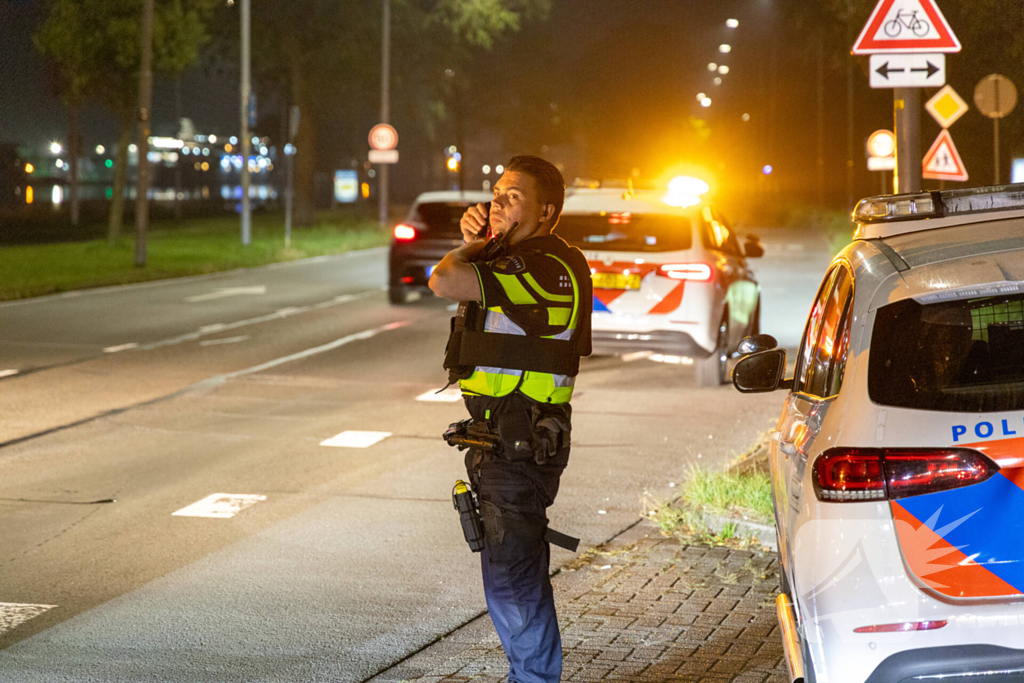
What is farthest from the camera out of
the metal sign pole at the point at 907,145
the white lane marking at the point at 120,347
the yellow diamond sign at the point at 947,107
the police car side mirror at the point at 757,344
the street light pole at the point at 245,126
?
the street light pole at the point at 245,126

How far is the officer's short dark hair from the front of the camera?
4.17 meters

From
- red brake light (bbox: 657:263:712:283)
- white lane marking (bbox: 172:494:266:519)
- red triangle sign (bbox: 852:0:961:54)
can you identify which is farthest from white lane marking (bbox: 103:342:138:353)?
red triangle sign (bbox: 852:0:961:54)

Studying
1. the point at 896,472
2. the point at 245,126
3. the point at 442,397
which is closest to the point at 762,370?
the point at 896,472

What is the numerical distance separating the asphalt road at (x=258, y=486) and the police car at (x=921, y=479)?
7.03 feet

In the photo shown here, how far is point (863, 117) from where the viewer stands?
2297 inches

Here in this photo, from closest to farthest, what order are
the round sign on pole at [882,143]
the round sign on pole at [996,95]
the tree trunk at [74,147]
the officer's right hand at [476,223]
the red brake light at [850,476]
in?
1. the red brake light at [850,476]
2. the officer's right hand at [476,223]
3. the round sign on pole at [996,95]
4. the round sign on pole at [882,143]
5. the tree trunk at [74,147]

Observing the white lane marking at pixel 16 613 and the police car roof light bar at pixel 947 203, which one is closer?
the police car roof light bar at pixel 947 203

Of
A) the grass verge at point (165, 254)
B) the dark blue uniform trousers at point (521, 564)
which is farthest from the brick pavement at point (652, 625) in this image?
the grass verge at point (165, 254)

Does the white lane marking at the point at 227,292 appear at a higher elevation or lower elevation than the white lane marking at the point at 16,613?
higher

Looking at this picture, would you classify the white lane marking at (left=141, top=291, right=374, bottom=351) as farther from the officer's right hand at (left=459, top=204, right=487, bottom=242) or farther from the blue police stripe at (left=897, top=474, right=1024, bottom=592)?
the blue police stripe at (left=897, top=474, right=1024, bottom=592)

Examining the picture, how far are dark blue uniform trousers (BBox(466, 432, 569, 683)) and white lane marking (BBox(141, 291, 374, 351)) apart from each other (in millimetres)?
11025

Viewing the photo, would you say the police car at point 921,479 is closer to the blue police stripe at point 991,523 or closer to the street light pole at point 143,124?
the blue police stripe at point 991,523

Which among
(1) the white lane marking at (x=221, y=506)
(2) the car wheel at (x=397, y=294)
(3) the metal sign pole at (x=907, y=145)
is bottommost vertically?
(1) the white lane marking at (x=221, y=506)

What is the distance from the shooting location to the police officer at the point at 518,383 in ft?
13.1
